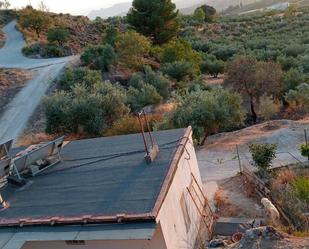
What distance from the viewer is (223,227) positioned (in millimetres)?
11414

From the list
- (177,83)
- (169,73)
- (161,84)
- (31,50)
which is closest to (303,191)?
(161,84)

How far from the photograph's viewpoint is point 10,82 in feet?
103

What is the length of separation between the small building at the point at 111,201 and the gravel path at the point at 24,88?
43.5 ft

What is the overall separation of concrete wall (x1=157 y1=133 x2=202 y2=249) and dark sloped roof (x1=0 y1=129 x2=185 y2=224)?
410 millimetres

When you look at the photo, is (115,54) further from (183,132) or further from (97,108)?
(183,132)

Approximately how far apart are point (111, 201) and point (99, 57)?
26402mm

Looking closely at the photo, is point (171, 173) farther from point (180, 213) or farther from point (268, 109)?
point (268, 109)

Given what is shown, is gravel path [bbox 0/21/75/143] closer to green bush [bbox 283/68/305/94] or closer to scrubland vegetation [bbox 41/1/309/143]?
scrubland vegetation [bbox 41/1/309/143]

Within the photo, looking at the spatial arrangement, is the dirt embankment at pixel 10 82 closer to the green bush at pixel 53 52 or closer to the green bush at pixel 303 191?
the green bush at pixel 53 52

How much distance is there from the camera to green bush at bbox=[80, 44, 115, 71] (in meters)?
33.5

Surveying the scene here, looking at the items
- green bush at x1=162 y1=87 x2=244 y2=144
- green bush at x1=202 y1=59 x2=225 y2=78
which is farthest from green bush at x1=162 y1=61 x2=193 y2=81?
green bush at x1=162 y1=87 x2=244 y2=144

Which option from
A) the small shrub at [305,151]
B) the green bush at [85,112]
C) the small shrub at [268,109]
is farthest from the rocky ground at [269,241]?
the small shrub at [268,109]

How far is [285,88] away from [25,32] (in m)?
34.0

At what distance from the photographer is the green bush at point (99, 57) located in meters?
33.5
